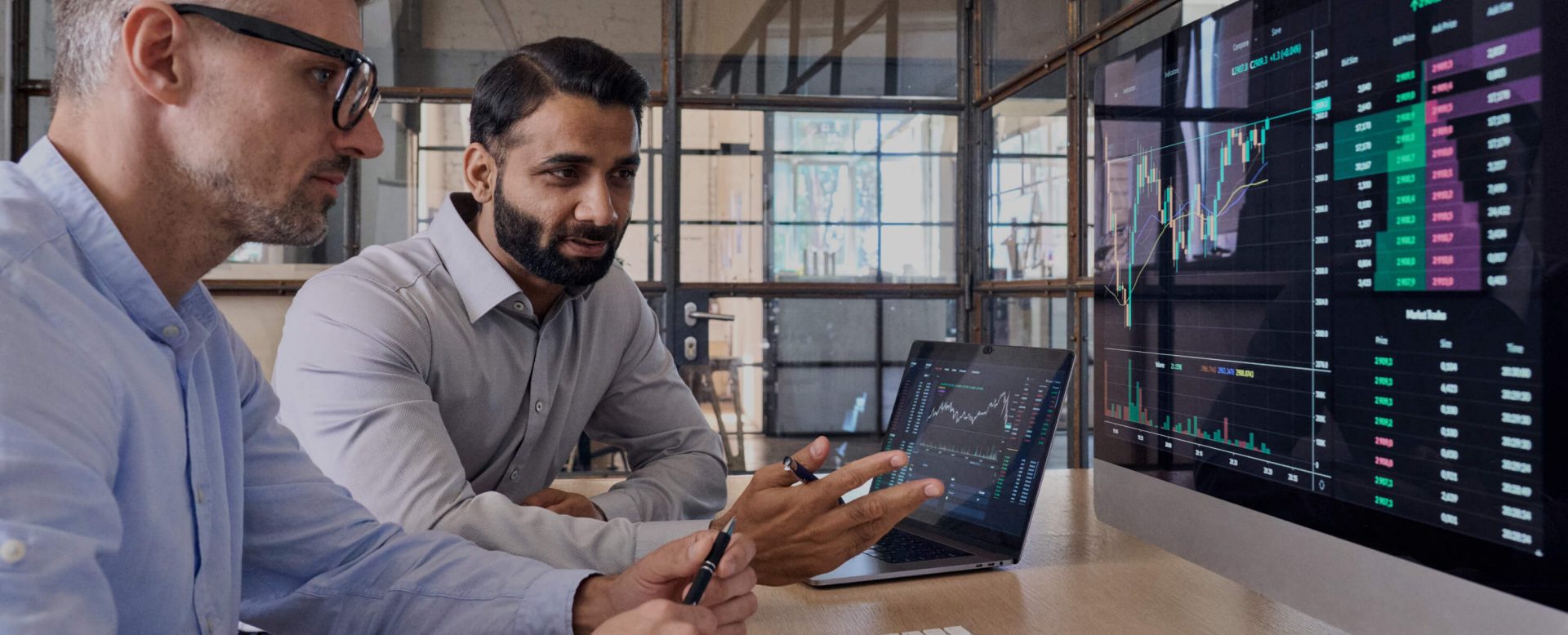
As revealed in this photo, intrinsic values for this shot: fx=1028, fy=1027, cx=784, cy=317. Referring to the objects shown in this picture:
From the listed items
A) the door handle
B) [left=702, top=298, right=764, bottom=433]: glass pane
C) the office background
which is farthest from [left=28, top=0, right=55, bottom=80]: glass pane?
[left=702, top=298, right=764, bottom=433]: glass pane

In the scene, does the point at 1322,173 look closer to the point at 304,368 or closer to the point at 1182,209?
the point at 1182,209

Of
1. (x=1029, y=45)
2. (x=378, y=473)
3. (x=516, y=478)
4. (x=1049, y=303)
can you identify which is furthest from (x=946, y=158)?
(x=378, y=473)

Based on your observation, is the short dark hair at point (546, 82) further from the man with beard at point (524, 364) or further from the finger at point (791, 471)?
the finger at point (791, 471)

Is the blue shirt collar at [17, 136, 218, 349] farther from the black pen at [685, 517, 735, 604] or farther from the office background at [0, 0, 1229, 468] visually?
the office background at [0, 0, 1229, 468]

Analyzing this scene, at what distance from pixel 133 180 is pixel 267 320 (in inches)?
162

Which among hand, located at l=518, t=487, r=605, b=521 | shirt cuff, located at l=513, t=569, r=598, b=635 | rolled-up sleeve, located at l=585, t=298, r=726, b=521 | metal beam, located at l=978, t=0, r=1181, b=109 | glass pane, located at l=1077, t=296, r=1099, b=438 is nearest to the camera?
shirt cuff, located at l=513, t=569, r=598, b=635

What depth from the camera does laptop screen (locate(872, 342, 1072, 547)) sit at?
1245mm

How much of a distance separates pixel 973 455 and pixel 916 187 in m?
3.51

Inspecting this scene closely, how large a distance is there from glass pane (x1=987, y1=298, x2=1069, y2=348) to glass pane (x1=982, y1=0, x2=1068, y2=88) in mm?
932

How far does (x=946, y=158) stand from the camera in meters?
4.71

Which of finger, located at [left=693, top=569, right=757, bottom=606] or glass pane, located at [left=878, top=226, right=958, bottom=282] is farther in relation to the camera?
glass pane, located at [left=878, top=226, right=958, bottom=282]

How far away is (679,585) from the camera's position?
990mm

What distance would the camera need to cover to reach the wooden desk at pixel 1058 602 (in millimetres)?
1010

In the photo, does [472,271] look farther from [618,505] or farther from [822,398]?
[822,398]
